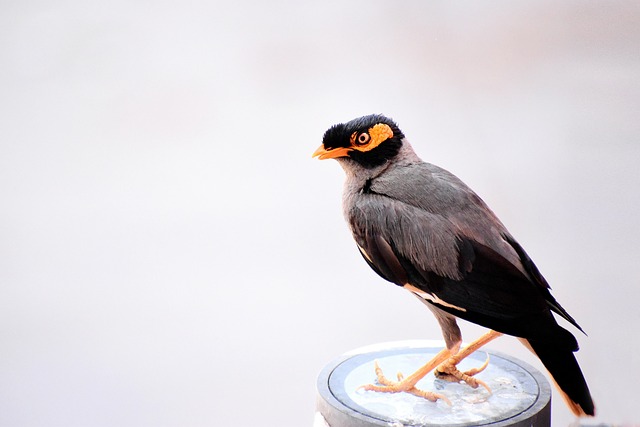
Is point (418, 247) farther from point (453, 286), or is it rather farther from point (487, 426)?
point (487, 426)

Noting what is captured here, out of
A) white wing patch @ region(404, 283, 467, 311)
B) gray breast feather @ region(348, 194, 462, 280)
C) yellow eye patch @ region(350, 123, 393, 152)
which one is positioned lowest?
white wing patch @ region(404, 283, 467, 311)

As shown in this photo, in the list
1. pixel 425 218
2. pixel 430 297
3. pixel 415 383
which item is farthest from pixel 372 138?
pixel 415 383

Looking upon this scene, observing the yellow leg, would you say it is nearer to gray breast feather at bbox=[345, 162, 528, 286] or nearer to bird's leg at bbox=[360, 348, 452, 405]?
bird's leg at bbox=[360, 348, 452, 405]

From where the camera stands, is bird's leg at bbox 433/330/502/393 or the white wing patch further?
bird's leg at bbox 433/330/502/393

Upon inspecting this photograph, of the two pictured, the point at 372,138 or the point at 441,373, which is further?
the point at 441,373

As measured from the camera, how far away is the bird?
48.3 inches

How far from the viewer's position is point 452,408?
1.31 meters

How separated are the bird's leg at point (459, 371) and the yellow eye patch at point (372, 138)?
0.43 meters

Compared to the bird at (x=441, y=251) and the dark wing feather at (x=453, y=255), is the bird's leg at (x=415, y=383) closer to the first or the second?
the bird at (x=441, y=251)

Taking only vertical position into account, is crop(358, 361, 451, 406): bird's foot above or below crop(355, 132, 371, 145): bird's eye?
below

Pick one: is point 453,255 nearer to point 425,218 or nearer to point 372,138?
point 425,218

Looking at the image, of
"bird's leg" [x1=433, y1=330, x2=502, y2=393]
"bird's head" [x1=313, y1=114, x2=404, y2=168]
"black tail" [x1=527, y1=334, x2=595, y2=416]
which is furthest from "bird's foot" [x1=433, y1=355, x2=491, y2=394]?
"bird's head" [x1=313, y1=114, x2=404, y2=168]

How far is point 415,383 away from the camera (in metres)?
1.38

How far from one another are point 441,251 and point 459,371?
1.07ft
